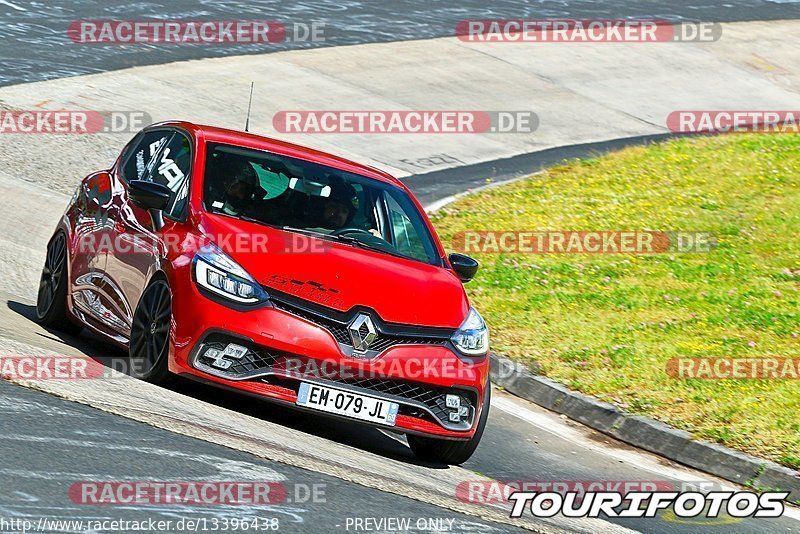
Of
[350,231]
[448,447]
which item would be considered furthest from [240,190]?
[448,447]

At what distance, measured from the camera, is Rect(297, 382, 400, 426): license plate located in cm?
743

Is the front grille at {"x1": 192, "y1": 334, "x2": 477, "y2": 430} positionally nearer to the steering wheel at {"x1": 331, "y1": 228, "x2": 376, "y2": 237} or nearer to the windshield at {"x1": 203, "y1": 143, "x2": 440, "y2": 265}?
the windshield at {"x1": 203, "y1": 143, "x2": 440, "y2": 265}

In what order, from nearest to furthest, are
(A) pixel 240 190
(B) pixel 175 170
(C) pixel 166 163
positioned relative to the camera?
1. (A) pixel 240 190
2. (B) pixel 175 170
3. (C) pixel 166 163

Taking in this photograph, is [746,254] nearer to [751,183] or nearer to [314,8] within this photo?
[751,183]

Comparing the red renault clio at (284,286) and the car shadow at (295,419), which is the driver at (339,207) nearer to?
the red renault clio at (284,286)

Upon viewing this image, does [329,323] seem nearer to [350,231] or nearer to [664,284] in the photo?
[350,231]

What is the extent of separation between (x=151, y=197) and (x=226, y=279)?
1065mm

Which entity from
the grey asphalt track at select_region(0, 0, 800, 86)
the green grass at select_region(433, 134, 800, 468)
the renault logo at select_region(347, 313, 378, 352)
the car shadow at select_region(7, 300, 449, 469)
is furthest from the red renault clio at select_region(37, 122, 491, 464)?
the grey asphalt track at select_region(0, 0, 800, 86)

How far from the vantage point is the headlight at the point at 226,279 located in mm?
7461

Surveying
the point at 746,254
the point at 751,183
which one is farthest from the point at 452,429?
the point at 751,183

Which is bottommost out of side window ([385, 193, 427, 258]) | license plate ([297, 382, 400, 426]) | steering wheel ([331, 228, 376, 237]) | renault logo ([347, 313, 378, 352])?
license plate ([297, 382, 400, 426])

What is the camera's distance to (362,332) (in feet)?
24.6

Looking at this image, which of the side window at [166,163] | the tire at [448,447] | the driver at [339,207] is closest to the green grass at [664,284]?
the tire at [448,447]

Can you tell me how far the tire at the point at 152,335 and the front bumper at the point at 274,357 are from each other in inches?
4.8
